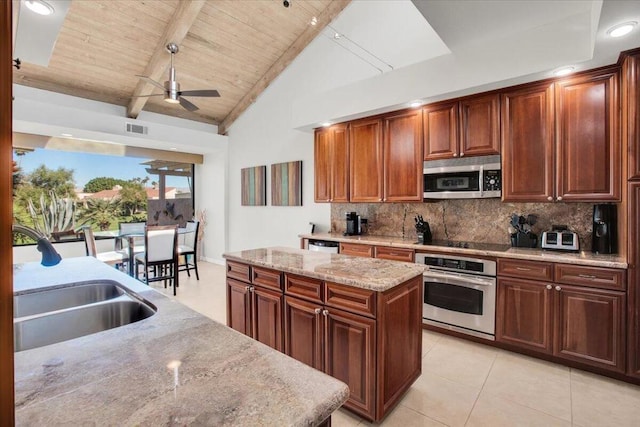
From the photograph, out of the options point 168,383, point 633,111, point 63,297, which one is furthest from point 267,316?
point 633,111

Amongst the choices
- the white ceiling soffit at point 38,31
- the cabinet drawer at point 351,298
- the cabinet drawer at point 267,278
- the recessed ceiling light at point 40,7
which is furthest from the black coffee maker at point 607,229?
the recessed ceiling light at point 40,7

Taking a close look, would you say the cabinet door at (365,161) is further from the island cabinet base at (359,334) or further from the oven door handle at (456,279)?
the island cabinet base at (359,334)

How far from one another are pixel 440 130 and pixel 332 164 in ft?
5.05

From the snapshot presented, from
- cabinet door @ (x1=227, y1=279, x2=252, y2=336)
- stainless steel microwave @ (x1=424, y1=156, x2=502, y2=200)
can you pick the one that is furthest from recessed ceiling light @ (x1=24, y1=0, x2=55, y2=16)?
stainless steel microwave @ (x1=424, y1=156, x2=502, y2=200)

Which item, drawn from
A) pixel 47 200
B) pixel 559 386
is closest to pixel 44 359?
pixel 559 386

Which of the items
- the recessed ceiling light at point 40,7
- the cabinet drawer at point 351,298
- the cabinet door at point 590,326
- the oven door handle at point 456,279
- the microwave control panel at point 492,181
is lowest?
the cabinet door at point 590,326

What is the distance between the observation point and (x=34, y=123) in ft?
14.9

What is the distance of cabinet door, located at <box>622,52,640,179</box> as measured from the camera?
2256 mm

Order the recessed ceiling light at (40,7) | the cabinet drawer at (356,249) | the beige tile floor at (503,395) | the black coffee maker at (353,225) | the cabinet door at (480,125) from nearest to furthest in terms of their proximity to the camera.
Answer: the recessed ceiling light at (40,7) < the beige tile floor at (503,395) < the cabinet door at (480,125) < the cabinet drawer at (356,249) < the black coffee maker at (353,225)

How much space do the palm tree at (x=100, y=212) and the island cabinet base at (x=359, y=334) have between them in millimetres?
5940

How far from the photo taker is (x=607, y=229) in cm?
259

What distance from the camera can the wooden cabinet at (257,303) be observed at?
231cm

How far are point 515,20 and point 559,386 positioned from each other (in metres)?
2.93

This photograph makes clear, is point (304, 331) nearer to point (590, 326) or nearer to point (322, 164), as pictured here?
point (590, 326)
